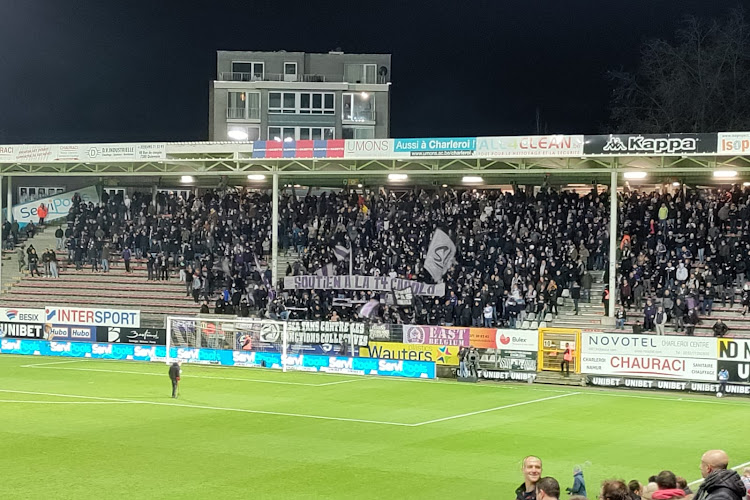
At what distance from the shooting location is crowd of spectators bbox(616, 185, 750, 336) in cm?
3831

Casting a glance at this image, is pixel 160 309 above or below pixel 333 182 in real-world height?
below

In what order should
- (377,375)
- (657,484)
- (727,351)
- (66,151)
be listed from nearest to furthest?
(657,484) < (727,351) < (377,375) < (66,151)

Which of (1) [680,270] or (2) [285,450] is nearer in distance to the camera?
(2) [285,450]

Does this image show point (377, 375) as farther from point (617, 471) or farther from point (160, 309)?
point (617, 471)

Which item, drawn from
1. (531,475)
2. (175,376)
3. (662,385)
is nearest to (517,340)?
(662,385)

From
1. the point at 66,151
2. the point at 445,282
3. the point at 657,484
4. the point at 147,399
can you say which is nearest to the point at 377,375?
the point at 445,282

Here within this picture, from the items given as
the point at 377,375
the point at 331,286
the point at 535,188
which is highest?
the point at 535,188

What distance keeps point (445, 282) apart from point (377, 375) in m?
6.86

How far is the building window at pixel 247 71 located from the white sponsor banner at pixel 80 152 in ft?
103

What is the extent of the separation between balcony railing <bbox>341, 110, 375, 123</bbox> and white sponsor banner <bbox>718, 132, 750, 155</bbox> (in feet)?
144

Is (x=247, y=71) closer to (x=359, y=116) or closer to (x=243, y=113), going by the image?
(x=243, y=113)

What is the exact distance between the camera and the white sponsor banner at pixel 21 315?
46.5 metres

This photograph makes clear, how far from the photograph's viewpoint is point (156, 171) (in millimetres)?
50031

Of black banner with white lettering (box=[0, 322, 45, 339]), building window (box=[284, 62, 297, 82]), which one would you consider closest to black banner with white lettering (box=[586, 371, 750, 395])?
black banner with white lettering (box=[0, 322, 45, 339])
